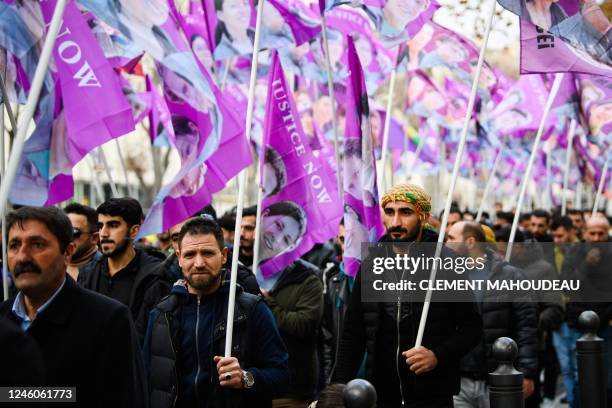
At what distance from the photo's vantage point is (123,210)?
764 centimetres

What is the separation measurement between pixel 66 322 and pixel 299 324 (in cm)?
385

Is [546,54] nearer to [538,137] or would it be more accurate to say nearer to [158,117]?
[538,137]

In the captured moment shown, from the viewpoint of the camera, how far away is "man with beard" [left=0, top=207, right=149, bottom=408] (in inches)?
160

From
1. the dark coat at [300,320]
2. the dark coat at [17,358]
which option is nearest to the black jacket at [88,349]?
the dark coat at [17,358]

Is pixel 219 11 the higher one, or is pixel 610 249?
pixel 219 11

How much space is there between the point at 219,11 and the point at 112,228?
3704 mm

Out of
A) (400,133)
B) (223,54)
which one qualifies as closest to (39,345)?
(223,54)

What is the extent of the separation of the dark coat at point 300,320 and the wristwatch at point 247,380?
7.80 ft

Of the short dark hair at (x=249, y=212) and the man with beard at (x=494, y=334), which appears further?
the short dark hair at (x=249, y=212)

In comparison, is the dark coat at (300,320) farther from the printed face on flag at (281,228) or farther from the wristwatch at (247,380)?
the wristwatch at (247,380)

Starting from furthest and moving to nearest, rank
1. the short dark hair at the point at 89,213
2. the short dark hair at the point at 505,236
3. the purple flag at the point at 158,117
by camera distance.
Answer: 1. the purple flag at the point at 158,117
2. the short dark hair at the point at 505,236
3. the short dark hair at the point at 89,213

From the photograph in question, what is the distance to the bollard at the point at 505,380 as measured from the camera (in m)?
6.39

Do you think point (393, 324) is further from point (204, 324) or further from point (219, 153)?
point (219, 153)

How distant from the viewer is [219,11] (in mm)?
10562
